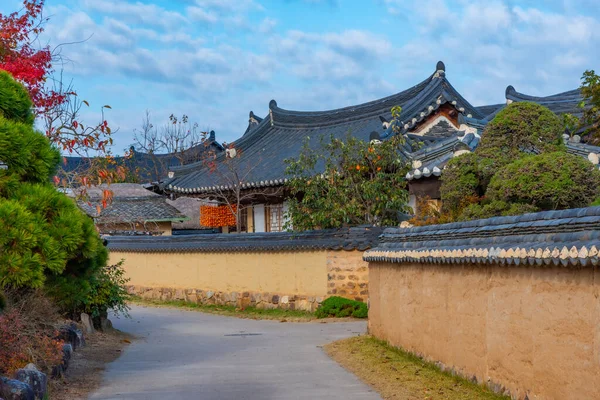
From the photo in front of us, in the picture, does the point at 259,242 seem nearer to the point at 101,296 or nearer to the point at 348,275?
the point at 348,275

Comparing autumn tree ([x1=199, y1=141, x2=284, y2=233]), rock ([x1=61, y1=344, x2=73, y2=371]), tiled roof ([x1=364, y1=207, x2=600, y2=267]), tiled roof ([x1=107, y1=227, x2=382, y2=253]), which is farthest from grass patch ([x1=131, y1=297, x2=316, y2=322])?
rock ([x1=61, y1=344, x2=73, y2=371])

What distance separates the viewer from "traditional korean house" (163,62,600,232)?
20922 millimetres

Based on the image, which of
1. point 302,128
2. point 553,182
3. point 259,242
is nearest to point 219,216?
point 302,128

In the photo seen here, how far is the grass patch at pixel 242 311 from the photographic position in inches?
864

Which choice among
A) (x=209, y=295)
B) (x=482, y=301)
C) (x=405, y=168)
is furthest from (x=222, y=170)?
(x=482, y=301)

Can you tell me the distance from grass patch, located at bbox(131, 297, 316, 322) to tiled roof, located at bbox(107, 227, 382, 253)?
1823 mm

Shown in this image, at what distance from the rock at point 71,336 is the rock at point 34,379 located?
3734 mm

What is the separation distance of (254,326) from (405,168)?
5.82 m

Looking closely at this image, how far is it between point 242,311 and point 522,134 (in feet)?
44.2

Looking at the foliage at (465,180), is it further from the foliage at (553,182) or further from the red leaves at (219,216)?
the red leaves at (219,216)

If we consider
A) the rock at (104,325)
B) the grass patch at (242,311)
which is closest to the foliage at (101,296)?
the rock at (104,325)

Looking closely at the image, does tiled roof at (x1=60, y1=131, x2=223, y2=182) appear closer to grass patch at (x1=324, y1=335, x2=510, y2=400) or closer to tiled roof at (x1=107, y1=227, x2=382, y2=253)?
tiled roof at (x1=107, y1=227, x2=382, y2=253)

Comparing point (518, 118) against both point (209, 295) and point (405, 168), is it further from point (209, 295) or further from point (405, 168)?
point (209, 295)

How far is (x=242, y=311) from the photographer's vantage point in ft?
79.6
